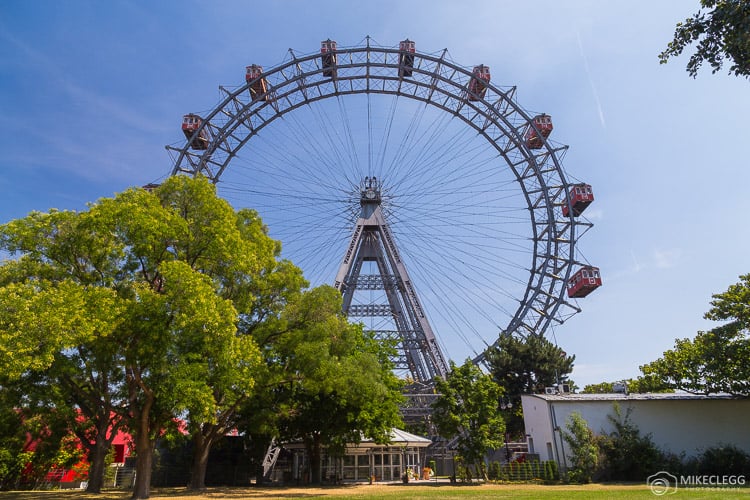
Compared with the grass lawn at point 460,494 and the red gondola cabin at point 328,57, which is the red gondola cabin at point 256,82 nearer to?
the red gondola cabin at point 328,57

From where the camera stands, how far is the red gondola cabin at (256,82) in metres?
36.1

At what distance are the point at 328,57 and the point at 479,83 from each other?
38.2ft

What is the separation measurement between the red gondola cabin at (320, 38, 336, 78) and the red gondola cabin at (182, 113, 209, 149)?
10037mm

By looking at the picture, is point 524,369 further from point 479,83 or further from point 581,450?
point 479,83

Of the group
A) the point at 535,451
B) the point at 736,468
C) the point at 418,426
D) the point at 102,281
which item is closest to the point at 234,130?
the point at 102,281

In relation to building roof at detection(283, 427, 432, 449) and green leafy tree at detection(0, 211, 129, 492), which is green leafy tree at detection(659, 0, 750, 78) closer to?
green leafy tree at detection(0, 211, 129, 492)

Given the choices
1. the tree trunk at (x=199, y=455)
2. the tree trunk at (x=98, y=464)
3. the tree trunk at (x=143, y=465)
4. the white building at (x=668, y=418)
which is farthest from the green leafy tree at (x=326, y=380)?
the white building at (x=668, y=418)

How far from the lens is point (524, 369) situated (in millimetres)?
38844

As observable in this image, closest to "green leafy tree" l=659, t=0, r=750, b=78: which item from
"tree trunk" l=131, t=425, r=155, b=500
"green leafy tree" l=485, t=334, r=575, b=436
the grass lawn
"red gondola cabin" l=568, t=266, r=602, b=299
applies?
the grass lawn

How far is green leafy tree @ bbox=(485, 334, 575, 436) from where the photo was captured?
38.5 m

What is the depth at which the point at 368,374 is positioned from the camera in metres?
20.2

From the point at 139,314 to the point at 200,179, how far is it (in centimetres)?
569

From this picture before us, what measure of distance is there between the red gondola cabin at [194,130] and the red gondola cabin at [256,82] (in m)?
4.44

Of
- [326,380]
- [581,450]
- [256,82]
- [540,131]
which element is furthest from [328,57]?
[581,450]
